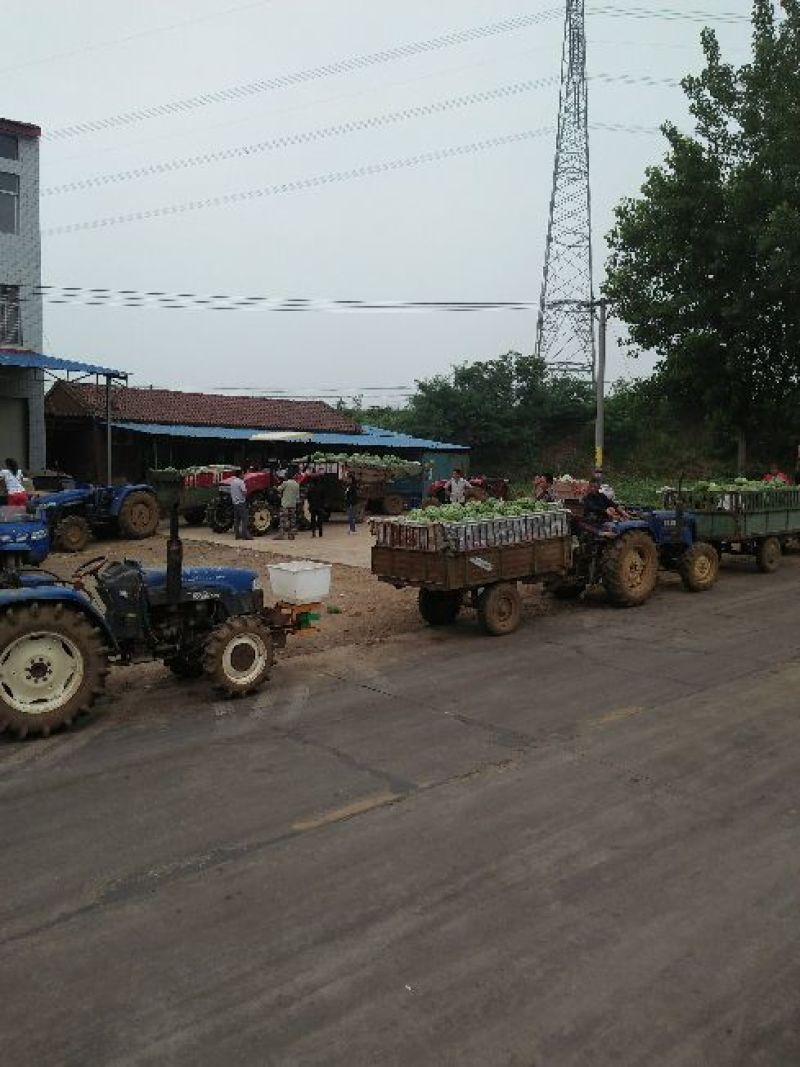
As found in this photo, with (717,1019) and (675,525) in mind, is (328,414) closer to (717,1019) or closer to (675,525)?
(675,525)

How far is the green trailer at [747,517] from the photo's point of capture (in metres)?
15.4

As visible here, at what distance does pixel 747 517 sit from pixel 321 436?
19.5 meters

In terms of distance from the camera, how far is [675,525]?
14.1 metres

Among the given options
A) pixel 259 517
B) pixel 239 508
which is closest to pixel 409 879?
pixel 239 508

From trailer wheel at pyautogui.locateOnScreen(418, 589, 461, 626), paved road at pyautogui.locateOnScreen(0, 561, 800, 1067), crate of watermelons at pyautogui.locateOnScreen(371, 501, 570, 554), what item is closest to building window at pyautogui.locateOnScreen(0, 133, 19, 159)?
crate of watermelons at pyautogui.locateOnScreen(371, 501, 570, 554)

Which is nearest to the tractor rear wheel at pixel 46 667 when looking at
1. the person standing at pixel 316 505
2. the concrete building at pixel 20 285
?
the person standing at pixel 316 505

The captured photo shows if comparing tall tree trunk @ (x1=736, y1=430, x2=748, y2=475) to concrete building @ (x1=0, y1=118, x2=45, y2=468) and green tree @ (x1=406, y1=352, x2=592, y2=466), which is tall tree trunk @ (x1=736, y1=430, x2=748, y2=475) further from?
concrete building @ (x1=0, y1=118, x2=45, y2=468)

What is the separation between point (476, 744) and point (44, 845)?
3.27 meters

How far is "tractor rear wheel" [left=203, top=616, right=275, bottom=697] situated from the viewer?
8.13 metres

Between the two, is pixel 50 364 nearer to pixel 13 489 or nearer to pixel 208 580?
pixel 13 489

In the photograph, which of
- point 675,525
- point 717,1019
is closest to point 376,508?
point 675,525

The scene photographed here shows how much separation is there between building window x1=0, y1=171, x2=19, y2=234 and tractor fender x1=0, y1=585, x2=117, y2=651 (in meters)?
22.2

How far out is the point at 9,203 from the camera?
85.4 feet

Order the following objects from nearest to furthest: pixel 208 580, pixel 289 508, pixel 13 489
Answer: pixel 208 580
pixel 13 489
pixel 289 508
